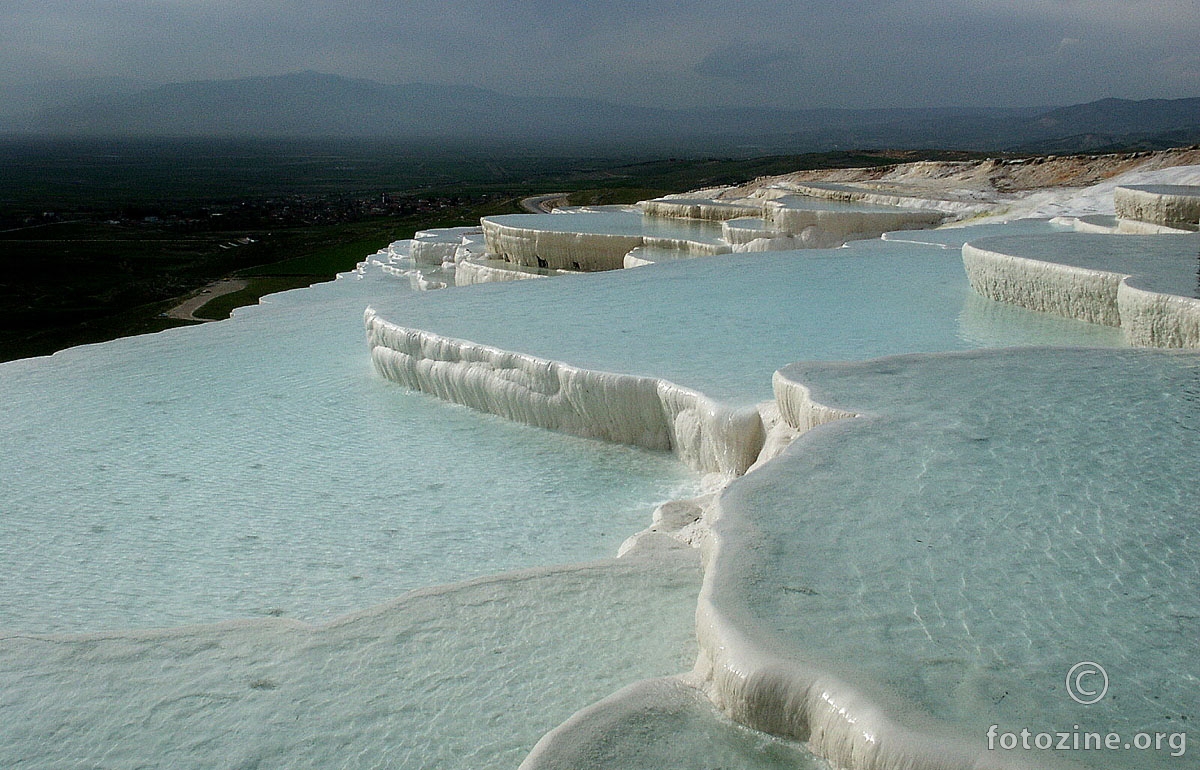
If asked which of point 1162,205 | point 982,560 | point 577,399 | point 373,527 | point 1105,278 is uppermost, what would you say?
point 1162,205

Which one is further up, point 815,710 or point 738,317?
point 738,317

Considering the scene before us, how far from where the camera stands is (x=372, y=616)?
2.86 m

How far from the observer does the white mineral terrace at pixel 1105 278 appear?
468 centimetres

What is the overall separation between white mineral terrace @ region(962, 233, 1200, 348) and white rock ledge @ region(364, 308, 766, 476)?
2.10 m

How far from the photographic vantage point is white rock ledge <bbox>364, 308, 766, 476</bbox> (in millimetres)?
4234

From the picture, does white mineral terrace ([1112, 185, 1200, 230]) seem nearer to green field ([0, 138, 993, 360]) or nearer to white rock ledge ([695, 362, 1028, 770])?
white rock ledge ([695, 362, 1028, 770])

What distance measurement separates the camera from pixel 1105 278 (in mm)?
5391

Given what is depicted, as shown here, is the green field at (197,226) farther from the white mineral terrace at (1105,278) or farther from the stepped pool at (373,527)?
the white mineral terrace at (1105,278)

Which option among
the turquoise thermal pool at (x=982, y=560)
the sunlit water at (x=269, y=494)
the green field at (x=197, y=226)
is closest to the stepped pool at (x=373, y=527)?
the sunlit water at (x=269, y=494)

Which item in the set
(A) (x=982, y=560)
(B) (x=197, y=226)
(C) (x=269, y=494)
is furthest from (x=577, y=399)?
(B) (x=197, y=226)

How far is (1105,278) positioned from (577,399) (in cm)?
296

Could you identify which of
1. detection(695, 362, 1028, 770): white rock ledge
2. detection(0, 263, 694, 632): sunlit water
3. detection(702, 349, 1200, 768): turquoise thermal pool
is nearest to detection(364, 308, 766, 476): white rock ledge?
detection(0, 263, 694, 632): sunlit water

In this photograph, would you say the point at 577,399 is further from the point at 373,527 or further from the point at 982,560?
the point at 982,560

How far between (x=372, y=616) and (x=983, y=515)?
5.64 ft
